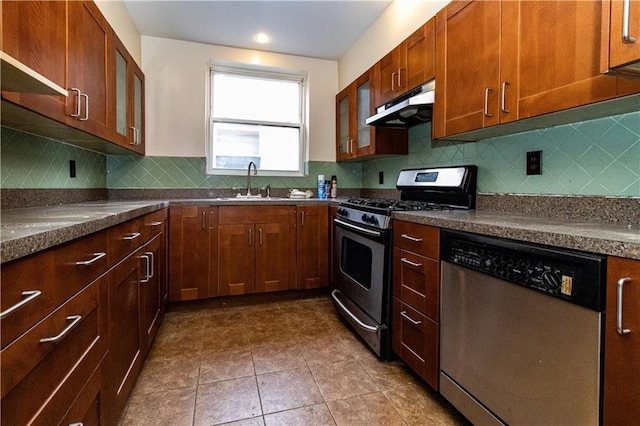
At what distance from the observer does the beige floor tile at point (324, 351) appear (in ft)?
6.47

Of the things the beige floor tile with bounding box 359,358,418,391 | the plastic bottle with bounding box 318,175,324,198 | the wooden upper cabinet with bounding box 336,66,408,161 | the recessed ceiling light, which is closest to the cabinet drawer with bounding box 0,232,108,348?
the beige floor tile with bounding box 359,358,418,391

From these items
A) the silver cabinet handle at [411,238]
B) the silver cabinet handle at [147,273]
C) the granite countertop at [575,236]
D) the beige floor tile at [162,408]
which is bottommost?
the beige floor tile at [162,408]

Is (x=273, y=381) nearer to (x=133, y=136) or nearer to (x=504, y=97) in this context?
(x=504, y=97)

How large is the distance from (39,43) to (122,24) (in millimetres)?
1575

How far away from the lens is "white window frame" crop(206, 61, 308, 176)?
3334 mm

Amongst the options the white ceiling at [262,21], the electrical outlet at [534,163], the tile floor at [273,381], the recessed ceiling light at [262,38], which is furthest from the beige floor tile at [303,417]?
the recessed ceiling light at [262,38]

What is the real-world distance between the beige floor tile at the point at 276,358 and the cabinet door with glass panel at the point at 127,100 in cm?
170

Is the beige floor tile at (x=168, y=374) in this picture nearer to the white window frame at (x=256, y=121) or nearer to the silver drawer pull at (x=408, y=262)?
the silver drawer pull at (x=408, y=262)

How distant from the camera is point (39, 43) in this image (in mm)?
1290

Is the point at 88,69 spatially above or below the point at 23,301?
above

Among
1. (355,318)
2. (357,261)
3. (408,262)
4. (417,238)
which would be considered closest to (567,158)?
(417,238)

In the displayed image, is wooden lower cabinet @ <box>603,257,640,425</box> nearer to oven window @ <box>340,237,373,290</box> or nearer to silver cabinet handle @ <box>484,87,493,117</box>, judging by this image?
silver cabinet handle @ <box>484,87,493,117</box>

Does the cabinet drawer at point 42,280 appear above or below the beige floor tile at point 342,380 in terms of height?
above

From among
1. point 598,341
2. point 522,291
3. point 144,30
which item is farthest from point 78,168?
point 598,341
